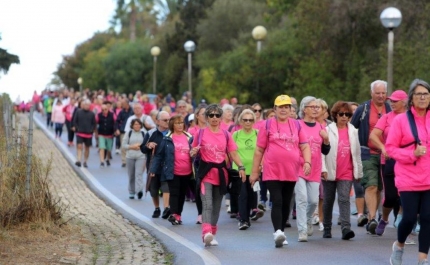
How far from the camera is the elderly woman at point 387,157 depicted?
1255 cm

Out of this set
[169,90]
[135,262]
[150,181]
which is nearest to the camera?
[135,262]

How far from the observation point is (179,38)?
237 ft

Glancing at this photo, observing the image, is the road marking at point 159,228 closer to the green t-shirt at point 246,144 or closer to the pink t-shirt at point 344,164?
the green t-shirt at point 246,144

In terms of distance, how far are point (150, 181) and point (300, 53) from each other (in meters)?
29.1

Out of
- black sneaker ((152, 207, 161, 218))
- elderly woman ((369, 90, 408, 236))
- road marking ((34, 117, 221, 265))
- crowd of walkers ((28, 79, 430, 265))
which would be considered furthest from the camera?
black sneaker ((152, 207, 161, 218))

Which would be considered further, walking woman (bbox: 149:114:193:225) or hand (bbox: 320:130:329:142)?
walking woman (bbox: 149:114:193:225)

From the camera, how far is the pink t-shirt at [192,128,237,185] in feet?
44.0

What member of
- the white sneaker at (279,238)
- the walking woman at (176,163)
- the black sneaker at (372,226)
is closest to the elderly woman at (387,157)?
the black sneaker at (372,226)

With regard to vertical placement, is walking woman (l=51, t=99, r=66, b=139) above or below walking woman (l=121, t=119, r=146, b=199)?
above

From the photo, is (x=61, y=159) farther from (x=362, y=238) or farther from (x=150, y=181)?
(x=362, y=238)

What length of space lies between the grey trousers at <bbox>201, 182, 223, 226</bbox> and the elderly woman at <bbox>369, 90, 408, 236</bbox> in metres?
2.11

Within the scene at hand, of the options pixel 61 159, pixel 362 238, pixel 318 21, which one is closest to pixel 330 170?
pixel 362 238

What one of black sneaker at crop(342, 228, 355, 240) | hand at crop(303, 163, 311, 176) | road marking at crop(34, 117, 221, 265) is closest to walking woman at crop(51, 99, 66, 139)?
road marking at crop(34, 117, 221, 265)

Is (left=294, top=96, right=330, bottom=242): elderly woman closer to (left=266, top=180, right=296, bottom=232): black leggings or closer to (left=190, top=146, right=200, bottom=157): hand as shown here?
(left=266, top=180, right=296, bottom=232): black leggings
